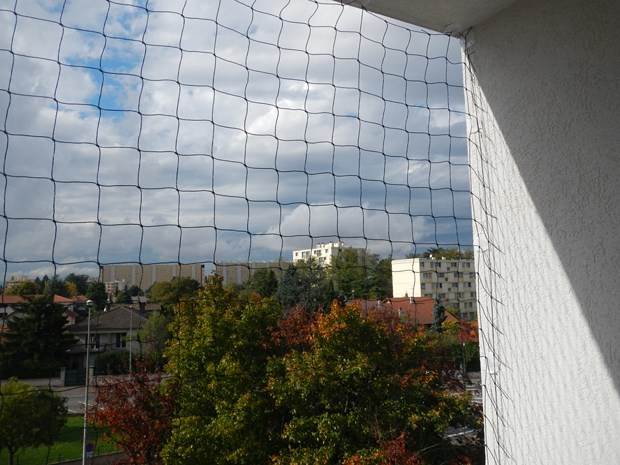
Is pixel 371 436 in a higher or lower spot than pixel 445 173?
lower

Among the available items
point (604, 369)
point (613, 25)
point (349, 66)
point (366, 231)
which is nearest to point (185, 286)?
point (366, 231)

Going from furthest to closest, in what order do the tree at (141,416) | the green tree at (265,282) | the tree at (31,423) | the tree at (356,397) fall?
the tree at (31,423), the tree at (141,416), the tree at (356,397), the green tree at (265,282)

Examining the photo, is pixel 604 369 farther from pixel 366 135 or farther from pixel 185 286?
pixel 185 286

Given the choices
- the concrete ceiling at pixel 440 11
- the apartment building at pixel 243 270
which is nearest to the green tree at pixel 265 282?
the apartment building at pixel 243 270

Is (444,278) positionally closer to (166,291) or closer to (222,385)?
(166,291)

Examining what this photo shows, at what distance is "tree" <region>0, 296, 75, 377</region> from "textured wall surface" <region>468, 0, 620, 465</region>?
121cm

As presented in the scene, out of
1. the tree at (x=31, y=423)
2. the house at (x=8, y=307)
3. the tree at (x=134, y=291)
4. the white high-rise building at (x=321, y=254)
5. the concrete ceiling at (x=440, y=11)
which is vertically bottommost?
the tree at (x=31, y=423)

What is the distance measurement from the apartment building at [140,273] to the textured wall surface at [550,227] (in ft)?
2.65

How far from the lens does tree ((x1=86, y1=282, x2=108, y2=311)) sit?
1463mm

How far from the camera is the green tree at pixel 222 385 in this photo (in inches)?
238

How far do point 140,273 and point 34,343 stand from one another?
556 millimetres

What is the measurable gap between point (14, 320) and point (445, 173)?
1.35 meters

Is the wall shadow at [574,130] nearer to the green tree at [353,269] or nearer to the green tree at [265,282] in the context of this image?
the green tree at [353,269]

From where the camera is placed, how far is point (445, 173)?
5.53 ft
